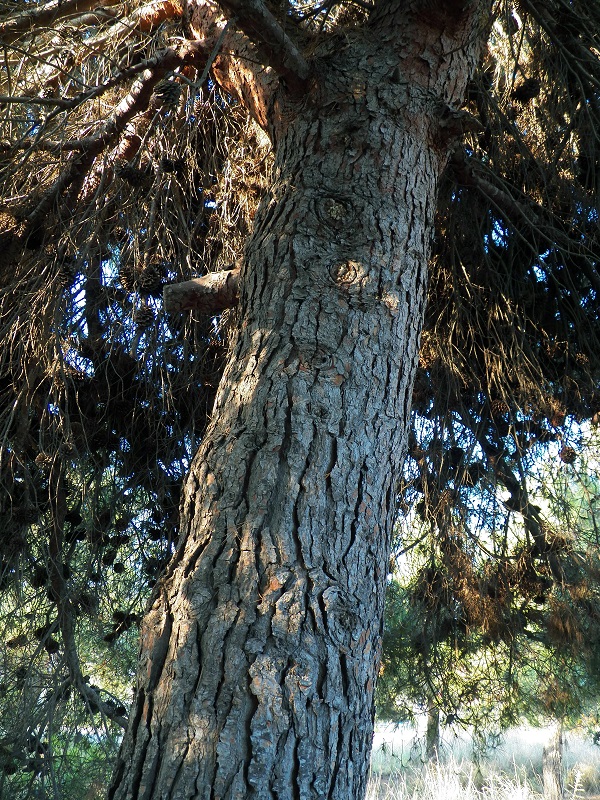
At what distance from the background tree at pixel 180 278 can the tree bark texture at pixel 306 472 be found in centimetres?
47

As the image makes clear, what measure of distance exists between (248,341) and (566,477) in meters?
1.84

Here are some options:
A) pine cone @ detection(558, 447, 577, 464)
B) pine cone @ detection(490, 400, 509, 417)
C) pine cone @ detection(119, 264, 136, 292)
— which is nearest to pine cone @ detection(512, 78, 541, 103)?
pine cone @ detection(490, 400, 509, 417)

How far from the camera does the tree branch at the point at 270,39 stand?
6.24ft

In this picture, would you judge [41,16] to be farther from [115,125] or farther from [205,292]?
[205,292]

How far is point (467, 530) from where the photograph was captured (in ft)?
9.84

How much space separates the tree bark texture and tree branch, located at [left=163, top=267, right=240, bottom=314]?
0.15m

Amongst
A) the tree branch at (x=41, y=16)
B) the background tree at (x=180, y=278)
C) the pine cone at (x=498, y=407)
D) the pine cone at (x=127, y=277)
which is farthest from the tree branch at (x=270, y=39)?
the pine cone at (x=498, y=407)

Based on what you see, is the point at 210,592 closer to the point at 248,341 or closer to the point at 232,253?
the point at 248,341

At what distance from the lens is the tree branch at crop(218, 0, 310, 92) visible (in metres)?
1.90

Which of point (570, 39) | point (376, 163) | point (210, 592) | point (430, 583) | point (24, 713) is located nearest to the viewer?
point (210, 592)

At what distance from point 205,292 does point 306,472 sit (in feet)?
2.70

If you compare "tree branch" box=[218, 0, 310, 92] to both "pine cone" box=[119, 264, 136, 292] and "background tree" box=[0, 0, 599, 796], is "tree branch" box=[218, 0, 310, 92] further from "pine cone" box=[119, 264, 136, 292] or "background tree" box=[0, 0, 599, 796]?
"pine cone" box=[119, 264, 136, 292]

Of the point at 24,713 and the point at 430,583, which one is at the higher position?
the point at 430,583

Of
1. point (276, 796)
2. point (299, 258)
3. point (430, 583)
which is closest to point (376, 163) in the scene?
point (299, 258)
